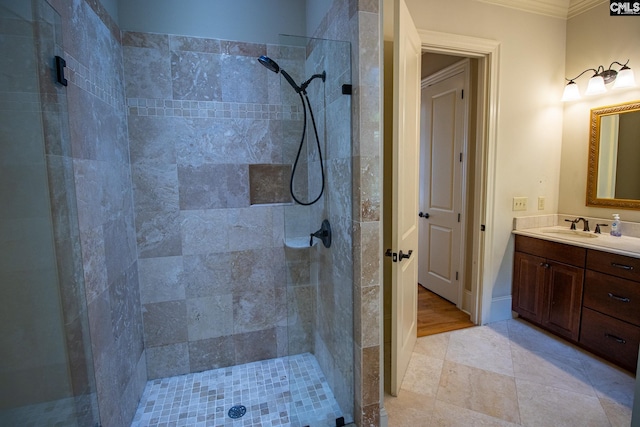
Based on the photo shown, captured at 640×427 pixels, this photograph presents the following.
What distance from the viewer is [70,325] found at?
1.21 meters

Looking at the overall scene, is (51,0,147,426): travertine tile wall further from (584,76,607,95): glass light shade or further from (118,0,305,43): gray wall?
(584,76,607,95): glass light shade

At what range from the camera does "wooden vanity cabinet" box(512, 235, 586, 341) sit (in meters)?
2.28

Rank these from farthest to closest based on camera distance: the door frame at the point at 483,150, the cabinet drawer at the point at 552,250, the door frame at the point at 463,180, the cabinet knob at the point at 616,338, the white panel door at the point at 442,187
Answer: the white panel door at the point at 442,187, the door frame at the point at 463,180, the door frame at the point at 483,150, the cabinet drawer at the point at 552,250, the cabinet knob at the point at 616,338

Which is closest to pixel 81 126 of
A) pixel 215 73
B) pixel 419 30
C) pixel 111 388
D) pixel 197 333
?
pixel 215 73

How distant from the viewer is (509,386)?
1937mm

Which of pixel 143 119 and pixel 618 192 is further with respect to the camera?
pixel 618 192

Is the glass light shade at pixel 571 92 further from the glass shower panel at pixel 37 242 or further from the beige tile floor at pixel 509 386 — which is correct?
the glass shower panel at pixel 37 242

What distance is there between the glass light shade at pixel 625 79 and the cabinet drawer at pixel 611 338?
175 centimetres

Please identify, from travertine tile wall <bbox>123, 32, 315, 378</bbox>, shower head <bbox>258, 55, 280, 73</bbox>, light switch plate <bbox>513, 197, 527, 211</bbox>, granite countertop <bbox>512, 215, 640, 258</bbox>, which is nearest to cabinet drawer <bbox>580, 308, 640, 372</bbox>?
granite countertop <bbox>512, 215, 640, 258</bbox>

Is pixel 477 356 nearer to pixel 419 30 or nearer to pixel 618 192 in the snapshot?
pixel 618 192

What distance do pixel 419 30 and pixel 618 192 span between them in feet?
6.87

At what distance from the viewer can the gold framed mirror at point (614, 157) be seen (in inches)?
92.0

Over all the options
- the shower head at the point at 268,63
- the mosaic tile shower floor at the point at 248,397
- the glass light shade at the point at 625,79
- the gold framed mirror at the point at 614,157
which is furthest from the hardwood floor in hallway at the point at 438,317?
the shower head at the point at 268,63

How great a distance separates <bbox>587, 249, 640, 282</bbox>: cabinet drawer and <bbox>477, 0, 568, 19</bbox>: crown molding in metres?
2.09
